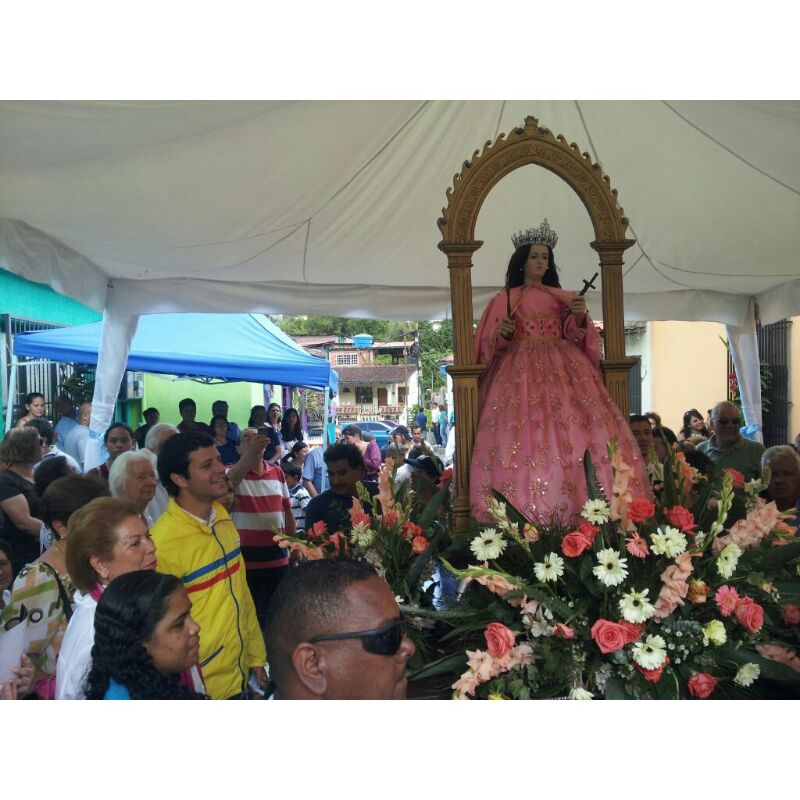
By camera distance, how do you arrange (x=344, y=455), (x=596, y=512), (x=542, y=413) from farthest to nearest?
(x=344, y=455)
(x=542, y=413)
(x=596, y=512)

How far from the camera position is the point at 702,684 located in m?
2.38

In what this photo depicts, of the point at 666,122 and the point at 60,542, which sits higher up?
the point at 666,122

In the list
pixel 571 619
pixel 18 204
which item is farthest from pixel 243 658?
pixel 18 204

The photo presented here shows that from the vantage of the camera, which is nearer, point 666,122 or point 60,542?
point 60,542

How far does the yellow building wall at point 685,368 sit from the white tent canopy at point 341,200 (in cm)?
717

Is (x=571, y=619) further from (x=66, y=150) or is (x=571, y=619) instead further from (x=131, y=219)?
(x=131, y=219)

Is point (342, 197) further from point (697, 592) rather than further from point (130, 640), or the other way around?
point (130, 640)

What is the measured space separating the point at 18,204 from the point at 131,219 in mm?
620

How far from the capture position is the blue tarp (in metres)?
7.91

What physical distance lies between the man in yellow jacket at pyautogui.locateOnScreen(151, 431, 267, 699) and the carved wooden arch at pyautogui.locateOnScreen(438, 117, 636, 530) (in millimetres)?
865

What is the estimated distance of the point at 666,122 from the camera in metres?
4.33

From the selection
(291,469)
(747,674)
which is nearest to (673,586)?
(747,674)

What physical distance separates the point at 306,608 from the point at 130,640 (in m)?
0.61

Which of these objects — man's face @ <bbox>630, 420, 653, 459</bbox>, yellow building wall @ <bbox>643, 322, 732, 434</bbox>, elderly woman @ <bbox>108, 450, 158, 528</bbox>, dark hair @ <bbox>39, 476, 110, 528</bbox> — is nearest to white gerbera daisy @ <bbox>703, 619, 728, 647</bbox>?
dark hair @ <bbox>39, 476, 110, 528</bbox>
